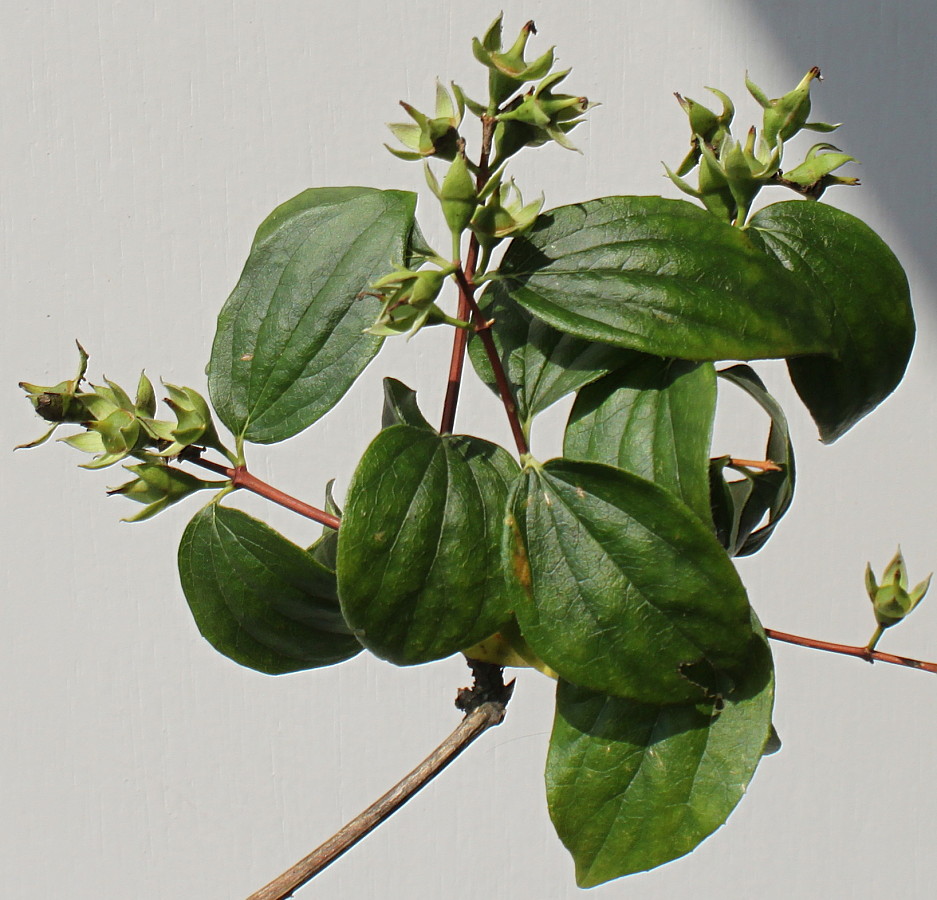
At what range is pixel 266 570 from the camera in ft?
1.21

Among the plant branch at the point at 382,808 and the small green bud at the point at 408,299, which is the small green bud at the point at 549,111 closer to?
the small green bud at the point at 408,299

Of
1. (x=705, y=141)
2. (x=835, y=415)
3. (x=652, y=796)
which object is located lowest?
(x=652, y=796)

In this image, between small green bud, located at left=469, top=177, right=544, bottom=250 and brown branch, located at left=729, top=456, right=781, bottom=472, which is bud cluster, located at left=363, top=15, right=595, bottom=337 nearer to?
small green bud, located at left=469, top=177, right=544, bottom=250

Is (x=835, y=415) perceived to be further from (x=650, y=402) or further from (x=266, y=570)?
(x=266, y=570)

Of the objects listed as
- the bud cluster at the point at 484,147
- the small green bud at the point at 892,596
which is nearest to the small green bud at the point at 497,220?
the bud cluster at the point at 484,147

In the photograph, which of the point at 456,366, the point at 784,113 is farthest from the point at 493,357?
the point at 784,113

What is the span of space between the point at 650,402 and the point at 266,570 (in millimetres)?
158

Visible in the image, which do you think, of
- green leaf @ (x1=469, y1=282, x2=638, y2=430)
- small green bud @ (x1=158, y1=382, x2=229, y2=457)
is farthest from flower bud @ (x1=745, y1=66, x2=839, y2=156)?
small green bud @ (x1=158, y1=382, x2=229, y2=457)

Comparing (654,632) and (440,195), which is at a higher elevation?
(440,195)

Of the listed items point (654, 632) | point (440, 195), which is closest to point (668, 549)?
point (654, 632)

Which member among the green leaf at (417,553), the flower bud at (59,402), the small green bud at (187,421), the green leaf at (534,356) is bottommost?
the green leaf at (417,553)

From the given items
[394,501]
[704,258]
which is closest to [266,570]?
[394,501]

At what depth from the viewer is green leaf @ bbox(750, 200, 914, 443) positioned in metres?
0.36

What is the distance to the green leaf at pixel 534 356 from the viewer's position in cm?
35
